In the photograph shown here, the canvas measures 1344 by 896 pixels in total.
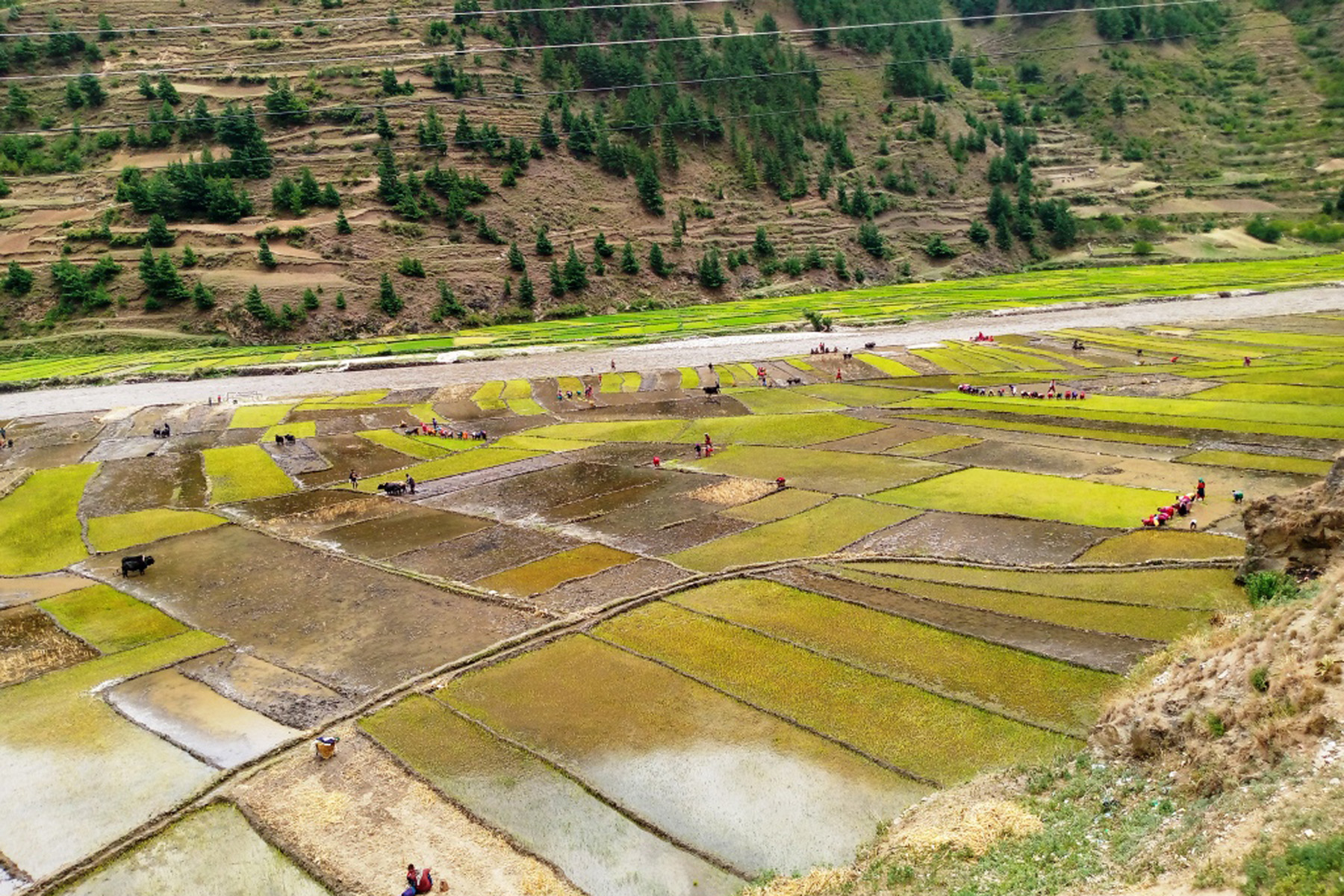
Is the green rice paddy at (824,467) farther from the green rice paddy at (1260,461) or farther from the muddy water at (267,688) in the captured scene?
the muddy water at (267,688)

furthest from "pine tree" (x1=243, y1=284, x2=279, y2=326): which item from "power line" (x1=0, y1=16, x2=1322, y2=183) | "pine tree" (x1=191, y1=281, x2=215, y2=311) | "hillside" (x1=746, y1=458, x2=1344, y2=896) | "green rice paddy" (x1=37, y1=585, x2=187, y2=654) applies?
"hillside" (x1=746, y1=458, x2=1344, y2=896)

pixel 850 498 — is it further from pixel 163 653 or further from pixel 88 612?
pixel 88 612

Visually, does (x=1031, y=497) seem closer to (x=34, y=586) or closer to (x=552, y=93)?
(x=34, y=586)

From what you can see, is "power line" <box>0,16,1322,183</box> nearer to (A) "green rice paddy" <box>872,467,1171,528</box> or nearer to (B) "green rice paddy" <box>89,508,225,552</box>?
(B) "green rice paddy" <box>89,508,225,552</box>

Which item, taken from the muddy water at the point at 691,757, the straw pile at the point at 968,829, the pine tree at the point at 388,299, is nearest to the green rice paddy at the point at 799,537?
the muddy water at the point at 691,757

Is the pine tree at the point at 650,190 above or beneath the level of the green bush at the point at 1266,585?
above

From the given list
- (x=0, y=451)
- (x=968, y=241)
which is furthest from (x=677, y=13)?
(x=0, y=451)

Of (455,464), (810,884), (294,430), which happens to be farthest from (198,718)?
(294,430)
